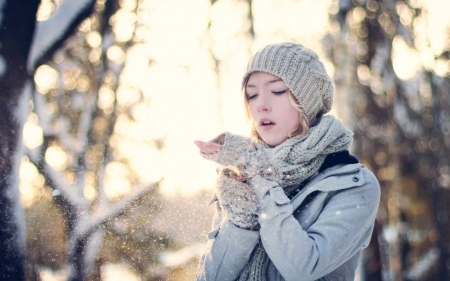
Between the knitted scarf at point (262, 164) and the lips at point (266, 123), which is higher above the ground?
the lips at point (266, 123)

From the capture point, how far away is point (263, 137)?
1795mm

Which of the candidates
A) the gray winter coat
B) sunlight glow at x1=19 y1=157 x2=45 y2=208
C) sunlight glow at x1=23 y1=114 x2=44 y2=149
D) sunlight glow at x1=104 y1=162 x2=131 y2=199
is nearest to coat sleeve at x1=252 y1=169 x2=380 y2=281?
the gray winter coat

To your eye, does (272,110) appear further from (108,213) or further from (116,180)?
(116,180)

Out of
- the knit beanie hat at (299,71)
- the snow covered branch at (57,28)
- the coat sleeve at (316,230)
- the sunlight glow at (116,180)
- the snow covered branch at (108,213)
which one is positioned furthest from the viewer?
the sunlight glow at (116,180)

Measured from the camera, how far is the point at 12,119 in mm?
2275

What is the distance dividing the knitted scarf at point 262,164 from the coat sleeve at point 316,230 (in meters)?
0.05

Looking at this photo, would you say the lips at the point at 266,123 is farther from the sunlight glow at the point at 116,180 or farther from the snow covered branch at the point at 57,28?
the sunlight glow at the point at 116,180

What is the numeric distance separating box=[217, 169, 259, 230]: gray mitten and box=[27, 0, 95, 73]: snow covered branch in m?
1.41

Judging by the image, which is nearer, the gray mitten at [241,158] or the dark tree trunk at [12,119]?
the gray mitten at [241,158]

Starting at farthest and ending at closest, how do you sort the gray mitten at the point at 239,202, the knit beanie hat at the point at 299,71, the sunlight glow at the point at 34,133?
the sunlight glow at the point at 34,133 < the knit beanie hat at the point at 299,71 < the gray mitten at the point at 239,202

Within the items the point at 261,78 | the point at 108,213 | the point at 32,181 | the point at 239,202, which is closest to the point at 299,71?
the point at 261,78

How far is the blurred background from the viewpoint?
2.39 meters

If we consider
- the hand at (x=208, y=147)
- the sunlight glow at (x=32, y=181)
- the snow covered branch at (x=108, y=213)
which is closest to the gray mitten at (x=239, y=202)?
the hand at (x=208, y=147)

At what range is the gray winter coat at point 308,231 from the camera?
146cm
